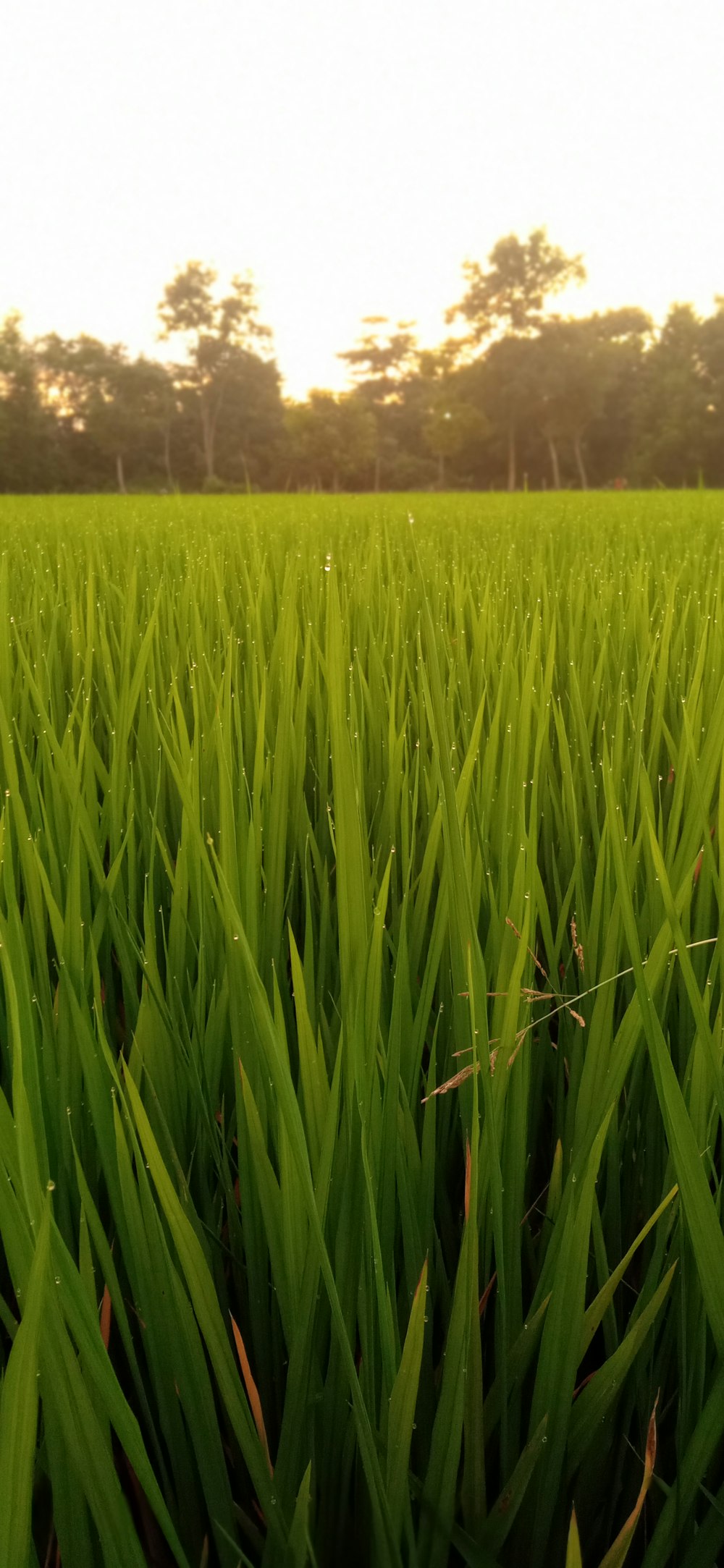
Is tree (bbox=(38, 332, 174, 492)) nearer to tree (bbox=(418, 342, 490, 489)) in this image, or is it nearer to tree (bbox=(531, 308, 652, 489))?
tree (bbox=(418, 342, 490, 489))

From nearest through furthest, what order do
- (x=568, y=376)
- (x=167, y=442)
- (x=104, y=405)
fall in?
(x=568, y=376)
(x=104, y=405)
(x=167, y=442)

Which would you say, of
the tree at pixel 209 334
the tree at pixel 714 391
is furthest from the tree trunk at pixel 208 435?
the tree at pixel 714 391

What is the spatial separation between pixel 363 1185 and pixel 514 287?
3537cm

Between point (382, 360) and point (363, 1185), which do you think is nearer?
point (363, 1185)

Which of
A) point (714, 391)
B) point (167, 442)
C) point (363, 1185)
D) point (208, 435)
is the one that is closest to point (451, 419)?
point (714, 391)

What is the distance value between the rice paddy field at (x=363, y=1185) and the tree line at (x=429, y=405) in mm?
27527

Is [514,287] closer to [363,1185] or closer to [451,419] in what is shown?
[451,419]

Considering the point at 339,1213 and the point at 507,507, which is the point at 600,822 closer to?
the point at 339,1213

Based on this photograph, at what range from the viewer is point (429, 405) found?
36.1 meters

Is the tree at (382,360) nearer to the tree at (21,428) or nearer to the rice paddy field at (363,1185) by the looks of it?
the tree at (21,428)

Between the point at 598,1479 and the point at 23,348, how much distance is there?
41484mm

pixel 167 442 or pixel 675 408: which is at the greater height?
pixel 675 408

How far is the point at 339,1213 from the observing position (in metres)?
0.45

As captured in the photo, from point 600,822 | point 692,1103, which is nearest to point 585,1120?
point 692,1103
